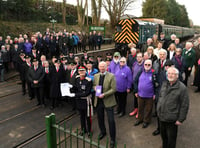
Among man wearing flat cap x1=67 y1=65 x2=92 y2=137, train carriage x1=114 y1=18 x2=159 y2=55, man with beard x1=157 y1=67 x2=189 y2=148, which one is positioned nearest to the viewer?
man with beard x1=157 y1=67 x2=189 y2=148

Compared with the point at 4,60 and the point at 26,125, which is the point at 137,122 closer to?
the point at 26,125

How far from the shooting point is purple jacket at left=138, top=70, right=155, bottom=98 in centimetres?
475

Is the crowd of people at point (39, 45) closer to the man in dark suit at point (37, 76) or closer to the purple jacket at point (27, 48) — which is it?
the purple jacket at point (27, 48)

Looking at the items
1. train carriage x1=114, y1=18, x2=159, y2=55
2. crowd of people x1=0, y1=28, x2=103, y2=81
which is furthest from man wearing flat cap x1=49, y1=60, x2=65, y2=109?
train carriage x1=114, y1=18, x2=159, y2=55

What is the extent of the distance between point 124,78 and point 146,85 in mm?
916

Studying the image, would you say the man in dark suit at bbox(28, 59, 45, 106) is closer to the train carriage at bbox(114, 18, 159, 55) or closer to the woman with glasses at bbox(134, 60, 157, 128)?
the woman with glasses at bbox(134, 60, 157, 128)

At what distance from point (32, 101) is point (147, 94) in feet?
15.2

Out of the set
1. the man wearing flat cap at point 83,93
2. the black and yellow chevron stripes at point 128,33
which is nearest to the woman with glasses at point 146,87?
the man wearing flat cap at point 83,93

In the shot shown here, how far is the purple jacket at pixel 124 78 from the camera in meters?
5.50

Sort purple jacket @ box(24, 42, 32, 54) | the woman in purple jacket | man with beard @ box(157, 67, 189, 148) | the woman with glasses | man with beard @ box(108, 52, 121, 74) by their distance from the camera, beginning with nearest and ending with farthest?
1. man with beard @ box(157, 67, 189, 148)
2. the woman with glasses
3. the woman in purple jacket
4. man with beard @ box(108, 52, 121, 74)
5. purple jacket @ box(24, 42, 32, 54)

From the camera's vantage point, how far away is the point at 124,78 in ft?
18.1

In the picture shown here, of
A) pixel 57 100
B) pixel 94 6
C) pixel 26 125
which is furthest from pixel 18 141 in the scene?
pixel 94 6

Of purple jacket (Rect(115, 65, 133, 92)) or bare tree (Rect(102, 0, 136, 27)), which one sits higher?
bare tree (Rect(102, 0, 136, 27))

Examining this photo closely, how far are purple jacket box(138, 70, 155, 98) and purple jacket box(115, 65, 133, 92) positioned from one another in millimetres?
684
